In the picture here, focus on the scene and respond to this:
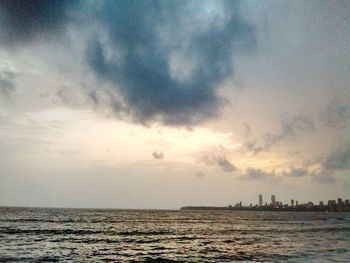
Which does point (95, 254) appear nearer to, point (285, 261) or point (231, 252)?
point (231, 252)

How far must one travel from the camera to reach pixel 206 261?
96.4 feet

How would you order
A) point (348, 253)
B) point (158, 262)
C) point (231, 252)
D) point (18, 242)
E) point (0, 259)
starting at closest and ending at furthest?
1. point (0, 259)
2. point (158, 262)
3. point (348, 253)
4. point (231, 252)
5. point (18, 242)

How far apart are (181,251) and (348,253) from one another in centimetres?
1618

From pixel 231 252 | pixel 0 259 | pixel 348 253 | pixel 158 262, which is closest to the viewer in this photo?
pixel 0 259

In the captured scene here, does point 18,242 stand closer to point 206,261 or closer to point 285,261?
point 206,261

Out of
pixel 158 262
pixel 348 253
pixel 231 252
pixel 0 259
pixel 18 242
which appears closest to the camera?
pixel 0 259

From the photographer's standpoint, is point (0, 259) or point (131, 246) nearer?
point (0, 259)

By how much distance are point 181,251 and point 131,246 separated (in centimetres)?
714

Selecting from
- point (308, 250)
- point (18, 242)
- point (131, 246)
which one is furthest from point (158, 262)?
point (18, 242)

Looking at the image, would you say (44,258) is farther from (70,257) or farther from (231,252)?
Result: (231,252)

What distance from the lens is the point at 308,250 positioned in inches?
1393

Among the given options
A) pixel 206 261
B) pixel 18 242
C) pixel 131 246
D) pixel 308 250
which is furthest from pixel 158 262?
pixel 18 242

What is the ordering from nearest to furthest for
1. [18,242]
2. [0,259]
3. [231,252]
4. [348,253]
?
[0,259] < [348,253] < [231,252] < [18,242]

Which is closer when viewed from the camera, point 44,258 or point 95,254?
point 44,258
